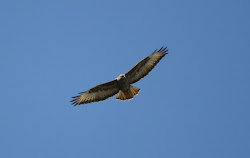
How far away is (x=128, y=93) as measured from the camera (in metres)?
11.4

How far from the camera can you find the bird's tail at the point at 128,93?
11.4 metres

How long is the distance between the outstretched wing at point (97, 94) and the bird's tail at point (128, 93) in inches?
9.6

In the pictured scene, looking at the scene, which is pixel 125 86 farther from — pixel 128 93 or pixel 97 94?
pixel 97 94

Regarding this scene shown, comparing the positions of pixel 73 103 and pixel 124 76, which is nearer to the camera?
pixel 124 76

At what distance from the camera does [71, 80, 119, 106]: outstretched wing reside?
1153 centimetres

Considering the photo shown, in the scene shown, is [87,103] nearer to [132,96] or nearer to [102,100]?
[102,100]

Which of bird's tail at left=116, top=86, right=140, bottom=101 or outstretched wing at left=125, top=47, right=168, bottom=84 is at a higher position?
outstretched wing at left=125, top=47, right=168, bottom=84

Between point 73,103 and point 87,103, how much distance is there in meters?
0.60

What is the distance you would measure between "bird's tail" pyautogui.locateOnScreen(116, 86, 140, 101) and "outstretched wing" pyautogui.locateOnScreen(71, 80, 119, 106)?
0.80 feet

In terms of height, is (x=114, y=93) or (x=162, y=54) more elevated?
(x=162, y=54)

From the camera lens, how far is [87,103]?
38.6 feet

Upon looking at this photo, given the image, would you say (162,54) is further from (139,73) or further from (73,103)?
(73,103)

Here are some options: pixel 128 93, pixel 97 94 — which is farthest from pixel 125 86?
pixel 97 94

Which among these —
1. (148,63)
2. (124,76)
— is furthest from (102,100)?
(148,63)
